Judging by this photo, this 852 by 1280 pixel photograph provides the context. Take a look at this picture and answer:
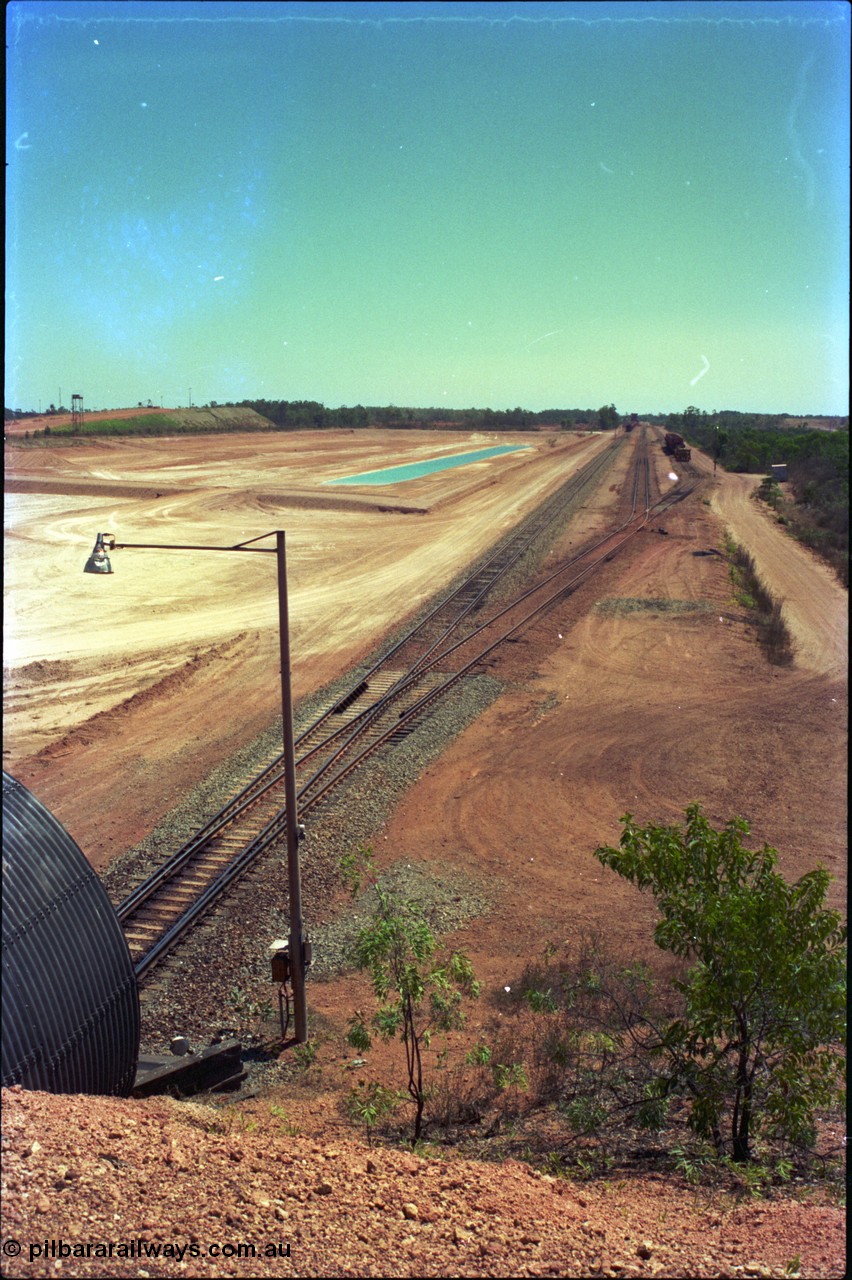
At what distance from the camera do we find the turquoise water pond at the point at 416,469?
235ft

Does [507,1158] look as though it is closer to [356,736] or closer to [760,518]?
[356,736]

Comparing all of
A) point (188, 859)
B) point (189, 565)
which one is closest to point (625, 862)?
point (188, 859)

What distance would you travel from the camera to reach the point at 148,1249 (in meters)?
5.75

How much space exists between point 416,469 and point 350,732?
63.1m

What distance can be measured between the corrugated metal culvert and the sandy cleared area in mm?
9061

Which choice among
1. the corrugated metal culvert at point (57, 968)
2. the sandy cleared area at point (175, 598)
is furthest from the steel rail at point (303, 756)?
the corrugated metal culvert at point (57, 968)

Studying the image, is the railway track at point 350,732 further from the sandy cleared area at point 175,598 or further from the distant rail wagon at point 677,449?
the distant rail wagon at point 677,449

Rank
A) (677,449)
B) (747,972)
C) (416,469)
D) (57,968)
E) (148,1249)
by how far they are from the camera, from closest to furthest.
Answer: (148,1249), (57,968), (747,972), (416,469), (677,449)

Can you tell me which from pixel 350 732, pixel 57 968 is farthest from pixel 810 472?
pixel 57 968

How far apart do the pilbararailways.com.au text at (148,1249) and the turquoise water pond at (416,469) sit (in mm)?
63842

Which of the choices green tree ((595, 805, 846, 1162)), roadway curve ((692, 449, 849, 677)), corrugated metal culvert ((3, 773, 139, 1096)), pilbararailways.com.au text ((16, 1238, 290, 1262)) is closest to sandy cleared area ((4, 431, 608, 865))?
corrugated metal culvert ((3, 773, 139, 1096))

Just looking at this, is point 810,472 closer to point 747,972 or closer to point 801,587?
point 801,587

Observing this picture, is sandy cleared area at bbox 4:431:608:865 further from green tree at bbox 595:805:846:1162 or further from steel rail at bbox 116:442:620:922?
green tree at bbox 595:805:846:1162

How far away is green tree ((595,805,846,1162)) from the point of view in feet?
26.4
